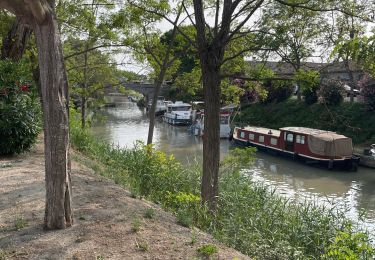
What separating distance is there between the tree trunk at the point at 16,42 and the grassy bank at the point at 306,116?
16480 millimetres

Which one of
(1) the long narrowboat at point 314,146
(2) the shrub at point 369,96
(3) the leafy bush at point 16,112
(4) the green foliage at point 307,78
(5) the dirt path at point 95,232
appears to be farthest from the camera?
(2) the shrub at point 369,96

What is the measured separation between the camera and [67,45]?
15516 millimetres

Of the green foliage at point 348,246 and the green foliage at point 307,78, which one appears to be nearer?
the green foliage at point 348,246

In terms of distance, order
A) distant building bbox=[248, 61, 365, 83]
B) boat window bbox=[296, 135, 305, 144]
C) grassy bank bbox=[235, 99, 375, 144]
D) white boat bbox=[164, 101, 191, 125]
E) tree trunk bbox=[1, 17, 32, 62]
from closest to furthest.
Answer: distant building bbox=[248, 61, 365, 83] → tree trunk bbox=[1, 17, 32, 62] → boat window bbox=[296, 135, 305, 144] → grassy bank bbox=[235, 99, 375, 144] → white boat bbox=[164, 101, 191, 125]

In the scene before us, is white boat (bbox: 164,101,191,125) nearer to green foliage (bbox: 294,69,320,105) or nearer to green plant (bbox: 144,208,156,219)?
green foliage (bbox: 294,69,320,105)

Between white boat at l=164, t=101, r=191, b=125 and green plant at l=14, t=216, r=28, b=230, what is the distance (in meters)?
36.6

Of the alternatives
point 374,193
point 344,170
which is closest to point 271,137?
point 344,170

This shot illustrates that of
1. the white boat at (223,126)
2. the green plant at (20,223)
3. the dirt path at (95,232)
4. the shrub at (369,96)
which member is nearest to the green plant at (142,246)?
the dirt path at (95,232)

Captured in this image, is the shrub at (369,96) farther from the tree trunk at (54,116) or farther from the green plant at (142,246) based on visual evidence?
the tree trunk at (54,116)

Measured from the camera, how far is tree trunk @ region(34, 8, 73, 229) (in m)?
4.44

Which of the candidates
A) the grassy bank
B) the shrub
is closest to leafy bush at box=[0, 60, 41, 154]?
the grassy bank

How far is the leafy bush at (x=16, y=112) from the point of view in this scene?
9.16 m

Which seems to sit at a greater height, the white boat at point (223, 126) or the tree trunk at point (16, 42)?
the tree trunk at point (16, 42)

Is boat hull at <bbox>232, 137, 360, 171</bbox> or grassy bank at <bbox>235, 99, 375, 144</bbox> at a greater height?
grassy bank at <bbox>235, 99, 375, 144</bbox>
